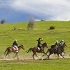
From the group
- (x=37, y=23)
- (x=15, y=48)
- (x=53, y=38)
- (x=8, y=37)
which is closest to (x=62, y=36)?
(x=53, y=38)

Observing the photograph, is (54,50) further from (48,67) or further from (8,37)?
(8,37)

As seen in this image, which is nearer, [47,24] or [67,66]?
[67,66]

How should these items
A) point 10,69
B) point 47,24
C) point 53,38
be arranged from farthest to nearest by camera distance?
1. point 47,24
2. point 53,38
3. point 10,69

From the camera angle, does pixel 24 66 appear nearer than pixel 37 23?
Yes

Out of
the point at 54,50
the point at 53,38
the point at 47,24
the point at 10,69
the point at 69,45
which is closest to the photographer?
the point at 10,69

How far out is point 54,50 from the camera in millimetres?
46438

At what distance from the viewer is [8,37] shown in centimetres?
8456

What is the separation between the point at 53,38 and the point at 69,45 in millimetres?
→ 11396

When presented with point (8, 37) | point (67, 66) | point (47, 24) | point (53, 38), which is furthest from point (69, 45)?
point (47, 24)

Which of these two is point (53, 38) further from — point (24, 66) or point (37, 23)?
point (37, 23)

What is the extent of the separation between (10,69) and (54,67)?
13.8 feet

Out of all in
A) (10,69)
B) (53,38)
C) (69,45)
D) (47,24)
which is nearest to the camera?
(10,69)

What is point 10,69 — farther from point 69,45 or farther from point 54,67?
point 69,45

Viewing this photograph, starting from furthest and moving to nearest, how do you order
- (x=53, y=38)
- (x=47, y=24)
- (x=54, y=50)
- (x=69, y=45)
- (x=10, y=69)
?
(x=47, y=24), (x=53, y=38), (x=69, y=45), (x=54, y=50), (x=10, y=69)
